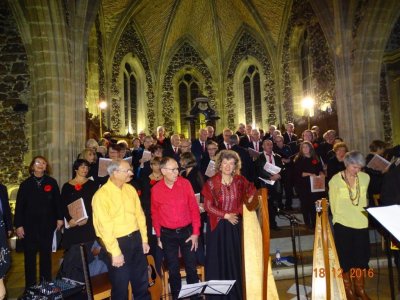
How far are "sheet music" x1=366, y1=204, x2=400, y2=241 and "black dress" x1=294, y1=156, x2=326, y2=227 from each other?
3770mm

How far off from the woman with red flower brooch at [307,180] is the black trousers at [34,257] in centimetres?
410

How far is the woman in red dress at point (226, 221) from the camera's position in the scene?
3479mm

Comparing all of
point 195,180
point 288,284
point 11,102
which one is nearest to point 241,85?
point 11,102

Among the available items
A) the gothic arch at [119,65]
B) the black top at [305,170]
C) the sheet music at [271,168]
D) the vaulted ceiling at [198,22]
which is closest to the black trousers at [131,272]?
the sheet music at [271,168]

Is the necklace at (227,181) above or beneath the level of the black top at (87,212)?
above

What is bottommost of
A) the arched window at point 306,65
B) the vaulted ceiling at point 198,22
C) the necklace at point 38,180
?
the necklace at point 38,180

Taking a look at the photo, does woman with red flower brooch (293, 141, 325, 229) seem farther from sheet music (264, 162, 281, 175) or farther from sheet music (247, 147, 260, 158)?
sheet music (247, 147, 260, 158)

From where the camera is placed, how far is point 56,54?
8219 mm

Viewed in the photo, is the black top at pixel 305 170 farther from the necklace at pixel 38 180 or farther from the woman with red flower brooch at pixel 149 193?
the necklace at pixel 38 180

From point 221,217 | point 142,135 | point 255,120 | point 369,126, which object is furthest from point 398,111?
point 221,217

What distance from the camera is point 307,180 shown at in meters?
6.12

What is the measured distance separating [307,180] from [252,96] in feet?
36.2

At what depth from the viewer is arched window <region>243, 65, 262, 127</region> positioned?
16438 millimetres

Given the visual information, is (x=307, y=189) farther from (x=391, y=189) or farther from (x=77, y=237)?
(x=77, y=237)
